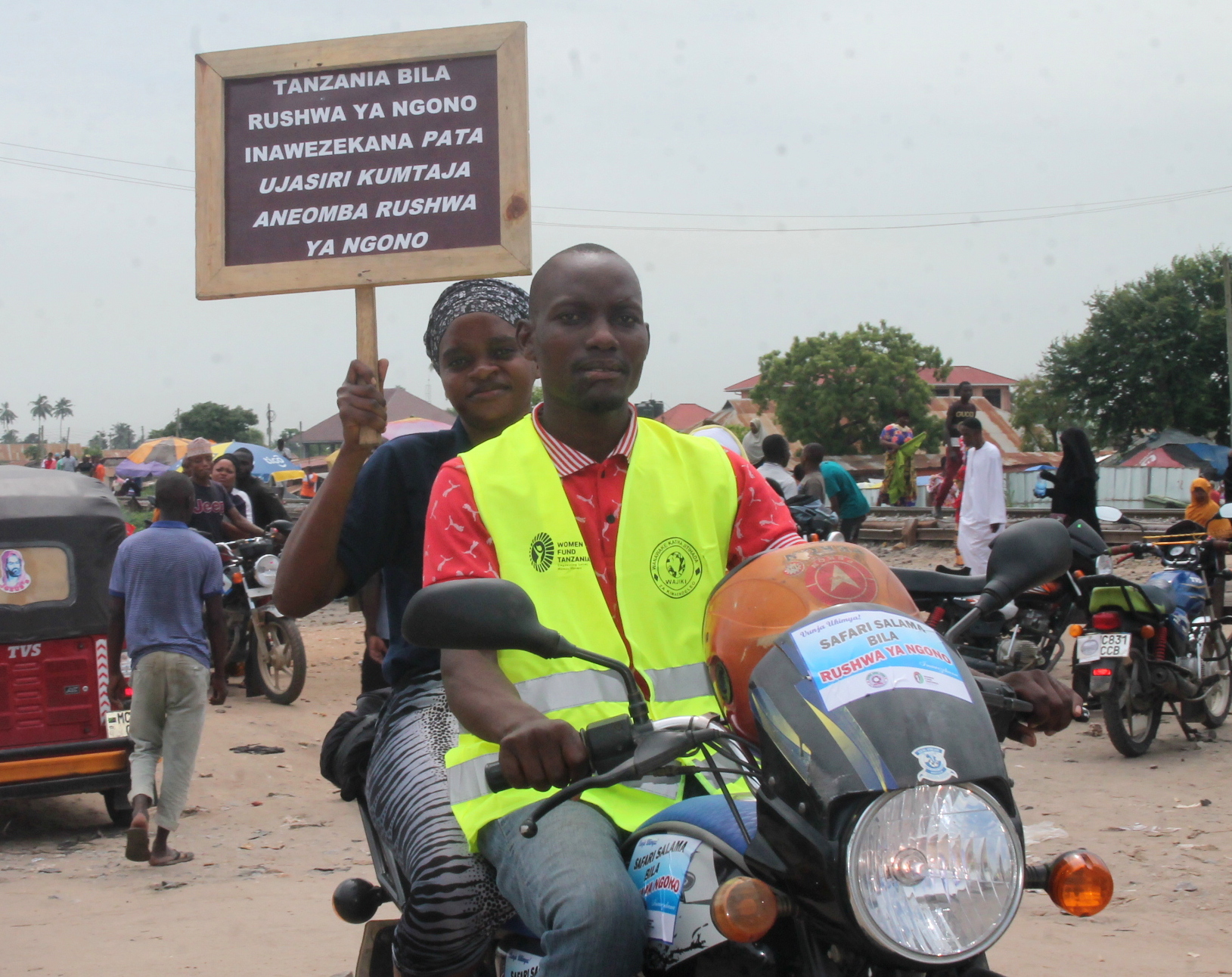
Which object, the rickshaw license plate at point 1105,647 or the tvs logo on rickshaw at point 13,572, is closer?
the tvs logo on rickshaw at point 13,572

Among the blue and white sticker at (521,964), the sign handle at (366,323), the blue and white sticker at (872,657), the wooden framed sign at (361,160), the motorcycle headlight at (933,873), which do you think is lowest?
the blue and white sticker at (521,964)

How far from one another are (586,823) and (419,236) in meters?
2.28

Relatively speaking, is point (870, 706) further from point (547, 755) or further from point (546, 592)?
point (546, 592)

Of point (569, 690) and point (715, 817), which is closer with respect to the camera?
point (715, 817)

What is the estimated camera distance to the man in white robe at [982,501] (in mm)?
11125

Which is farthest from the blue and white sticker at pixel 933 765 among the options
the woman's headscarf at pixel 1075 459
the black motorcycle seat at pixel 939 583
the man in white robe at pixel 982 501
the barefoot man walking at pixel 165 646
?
the woman's headscarf at pixel 1075 459

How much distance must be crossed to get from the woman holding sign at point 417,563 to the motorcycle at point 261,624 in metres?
7.77

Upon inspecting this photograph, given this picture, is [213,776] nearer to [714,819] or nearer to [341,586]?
[341,586]

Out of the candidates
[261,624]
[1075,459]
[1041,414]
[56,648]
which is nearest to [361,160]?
[56,648]

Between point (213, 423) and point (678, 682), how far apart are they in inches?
3612

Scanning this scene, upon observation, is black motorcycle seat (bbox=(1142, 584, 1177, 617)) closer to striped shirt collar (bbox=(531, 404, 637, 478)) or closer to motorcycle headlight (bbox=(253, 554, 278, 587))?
striped shirt collar (bbox=(531, 404, 637, 478))

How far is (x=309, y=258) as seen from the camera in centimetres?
404

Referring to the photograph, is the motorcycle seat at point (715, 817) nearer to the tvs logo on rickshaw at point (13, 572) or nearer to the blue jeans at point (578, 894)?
the blue jeans at point (578, 894)

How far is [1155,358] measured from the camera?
50.6 metres
